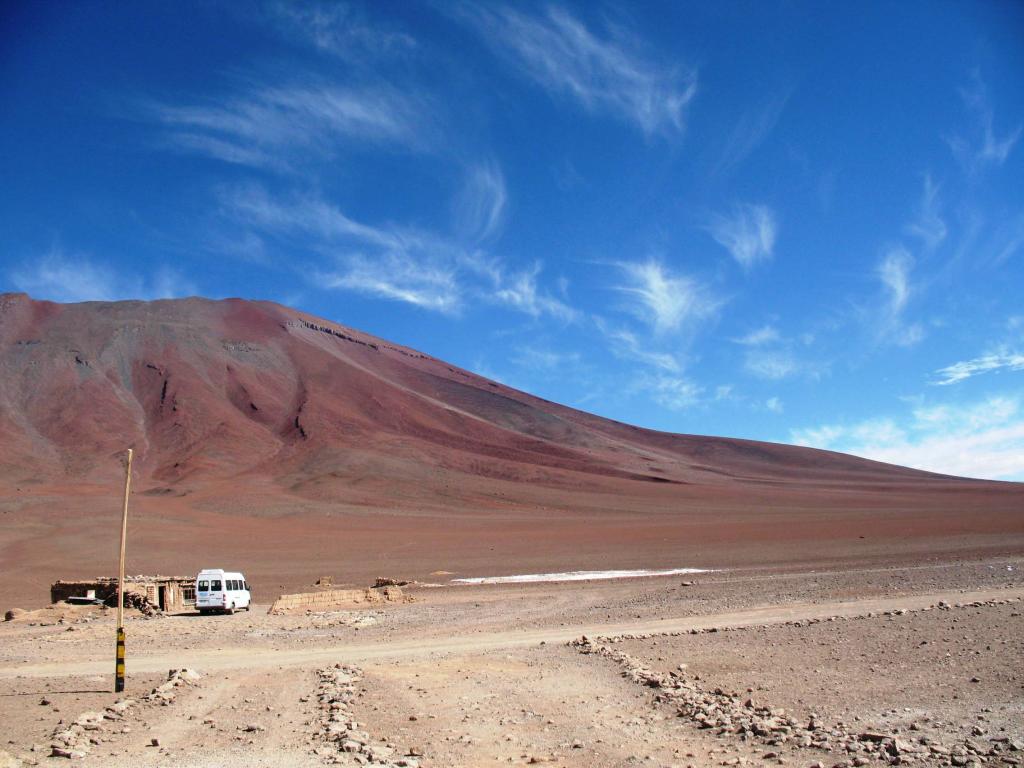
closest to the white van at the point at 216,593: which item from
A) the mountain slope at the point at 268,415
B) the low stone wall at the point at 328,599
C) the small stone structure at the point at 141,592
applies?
the low stone wall at the point at 328,599

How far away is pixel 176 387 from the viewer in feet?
372

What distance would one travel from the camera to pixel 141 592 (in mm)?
26922

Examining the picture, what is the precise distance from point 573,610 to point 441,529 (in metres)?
42.3

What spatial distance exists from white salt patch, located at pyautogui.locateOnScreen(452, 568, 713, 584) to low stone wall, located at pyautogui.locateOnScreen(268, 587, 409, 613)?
7.22 metres

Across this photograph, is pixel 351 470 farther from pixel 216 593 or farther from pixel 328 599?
pixel 216 593

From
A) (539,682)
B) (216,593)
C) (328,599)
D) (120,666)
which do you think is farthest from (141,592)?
(539,682)

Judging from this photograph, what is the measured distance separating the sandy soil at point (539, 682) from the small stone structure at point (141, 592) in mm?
3201

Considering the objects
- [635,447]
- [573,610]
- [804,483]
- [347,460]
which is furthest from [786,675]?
[635,447]

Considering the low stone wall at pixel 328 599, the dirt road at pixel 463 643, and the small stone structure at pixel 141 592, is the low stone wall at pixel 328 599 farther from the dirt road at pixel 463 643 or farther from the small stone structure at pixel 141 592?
the dirt road at pixel 463 643

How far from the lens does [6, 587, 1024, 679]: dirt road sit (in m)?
15.0

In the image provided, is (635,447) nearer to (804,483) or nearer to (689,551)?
(804,483)

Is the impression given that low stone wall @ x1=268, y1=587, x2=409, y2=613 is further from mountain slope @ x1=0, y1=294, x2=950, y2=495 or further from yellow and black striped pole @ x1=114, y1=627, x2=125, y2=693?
mountain slope @ x1=0, y1=294, x2=950, y2=495

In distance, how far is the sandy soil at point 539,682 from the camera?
27.5ft

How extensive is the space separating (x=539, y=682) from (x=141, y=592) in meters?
19.2
